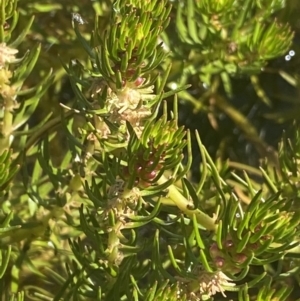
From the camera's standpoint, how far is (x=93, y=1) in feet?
1.93

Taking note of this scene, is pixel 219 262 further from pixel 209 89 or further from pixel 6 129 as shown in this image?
pixel 209 89

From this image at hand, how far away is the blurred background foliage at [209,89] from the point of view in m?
0.59

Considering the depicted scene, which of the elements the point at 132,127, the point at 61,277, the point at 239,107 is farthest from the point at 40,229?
the point at 239,107

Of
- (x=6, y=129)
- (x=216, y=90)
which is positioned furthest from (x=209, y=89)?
(x=6, y=129)

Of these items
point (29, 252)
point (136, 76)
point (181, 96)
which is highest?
point (136, 76)

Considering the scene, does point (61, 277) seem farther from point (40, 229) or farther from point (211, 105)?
point (211, 105)

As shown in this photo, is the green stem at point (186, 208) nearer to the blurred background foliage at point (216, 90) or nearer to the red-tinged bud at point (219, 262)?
the red-tinged bud at point (219, 262)

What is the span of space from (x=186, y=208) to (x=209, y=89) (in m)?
0.25

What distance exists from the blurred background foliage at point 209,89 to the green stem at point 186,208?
0.16 metres

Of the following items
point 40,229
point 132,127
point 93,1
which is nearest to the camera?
point 132,127

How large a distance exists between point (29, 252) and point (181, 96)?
20 cm

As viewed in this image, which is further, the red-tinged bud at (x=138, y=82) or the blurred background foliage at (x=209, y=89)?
the blurred background foliage at (x=209, y=89)

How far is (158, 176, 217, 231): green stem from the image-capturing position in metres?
0.40

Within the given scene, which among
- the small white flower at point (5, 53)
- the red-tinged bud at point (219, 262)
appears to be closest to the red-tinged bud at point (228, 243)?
the red-tinged bud at point (219, 262)
